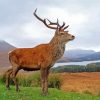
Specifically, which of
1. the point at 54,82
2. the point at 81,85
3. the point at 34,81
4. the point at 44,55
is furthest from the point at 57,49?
the point at 81,85

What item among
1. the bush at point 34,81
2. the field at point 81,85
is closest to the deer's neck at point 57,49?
the field at point 81,85

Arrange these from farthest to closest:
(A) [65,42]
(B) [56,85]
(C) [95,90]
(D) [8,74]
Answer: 1. (B) [56,85]
2. (C) [95,90]
3. (D) [8,74]
4. (A) [65,42]

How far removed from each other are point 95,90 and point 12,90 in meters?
6.85

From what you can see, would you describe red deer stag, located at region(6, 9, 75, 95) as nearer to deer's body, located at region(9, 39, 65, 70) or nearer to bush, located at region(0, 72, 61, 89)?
deer's body, located at region(9, 39, 65, 70)

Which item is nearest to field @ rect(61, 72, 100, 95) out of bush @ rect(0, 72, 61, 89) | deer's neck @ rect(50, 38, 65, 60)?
bush @ rect(0, 72, 61, 89)

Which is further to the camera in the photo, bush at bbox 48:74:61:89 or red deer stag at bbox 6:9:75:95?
bush at bbox 48:74:61:89

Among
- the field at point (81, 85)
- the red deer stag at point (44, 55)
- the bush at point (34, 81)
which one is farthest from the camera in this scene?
the bush at point (34, 81)

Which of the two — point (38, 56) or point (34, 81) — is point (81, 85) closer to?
point (34, 81)

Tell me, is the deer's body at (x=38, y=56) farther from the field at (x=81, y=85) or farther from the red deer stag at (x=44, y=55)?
the field at (x=81, y=85)

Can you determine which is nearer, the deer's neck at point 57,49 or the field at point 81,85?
the deer's neck at point 57,49

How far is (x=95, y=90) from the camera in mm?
24938

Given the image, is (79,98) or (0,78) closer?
(79,98)

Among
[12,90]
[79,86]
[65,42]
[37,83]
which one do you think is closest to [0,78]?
[37,83]

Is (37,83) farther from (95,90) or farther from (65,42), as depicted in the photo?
(65,42)
